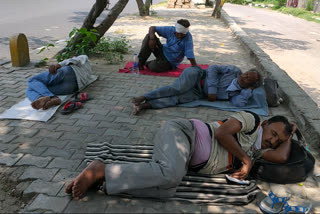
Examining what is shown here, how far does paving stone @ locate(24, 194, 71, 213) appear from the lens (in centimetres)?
220

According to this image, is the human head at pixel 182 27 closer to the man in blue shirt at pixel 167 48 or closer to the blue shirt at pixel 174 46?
the man in blue shirt at pixel 167 48

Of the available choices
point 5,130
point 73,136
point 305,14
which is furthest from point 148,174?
point 305,14

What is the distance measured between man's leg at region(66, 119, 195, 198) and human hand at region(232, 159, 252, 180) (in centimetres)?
50

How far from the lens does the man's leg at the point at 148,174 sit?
87.7 inches

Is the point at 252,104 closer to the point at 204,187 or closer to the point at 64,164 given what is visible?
the point at 204,187

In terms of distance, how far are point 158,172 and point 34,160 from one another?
1344mm

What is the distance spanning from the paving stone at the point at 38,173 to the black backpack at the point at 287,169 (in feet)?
6.00

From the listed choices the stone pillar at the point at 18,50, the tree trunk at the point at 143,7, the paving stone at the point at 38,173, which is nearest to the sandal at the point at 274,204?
the paving stone at the point at 38,173

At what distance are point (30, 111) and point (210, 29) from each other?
1009 centimetres

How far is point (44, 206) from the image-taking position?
7.28 feet

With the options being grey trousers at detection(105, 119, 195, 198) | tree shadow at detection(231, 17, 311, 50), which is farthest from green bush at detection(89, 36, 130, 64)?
tree shadow at detection(231, 17, 311, 50)

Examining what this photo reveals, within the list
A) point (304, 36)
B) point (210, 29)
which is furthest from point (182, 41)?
point (304, 36)

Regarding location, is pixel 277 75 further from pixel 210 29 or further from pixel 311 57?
pixel 210 29

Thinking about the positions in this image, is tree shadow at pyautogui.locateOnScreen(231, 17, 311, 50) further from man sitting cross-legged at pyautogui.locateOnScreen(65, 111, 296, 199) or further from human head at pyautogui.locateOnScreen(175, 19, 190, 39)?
man sitting cross-legged at pyautogui.locateOnScreen(65, 111, 296, 199)
